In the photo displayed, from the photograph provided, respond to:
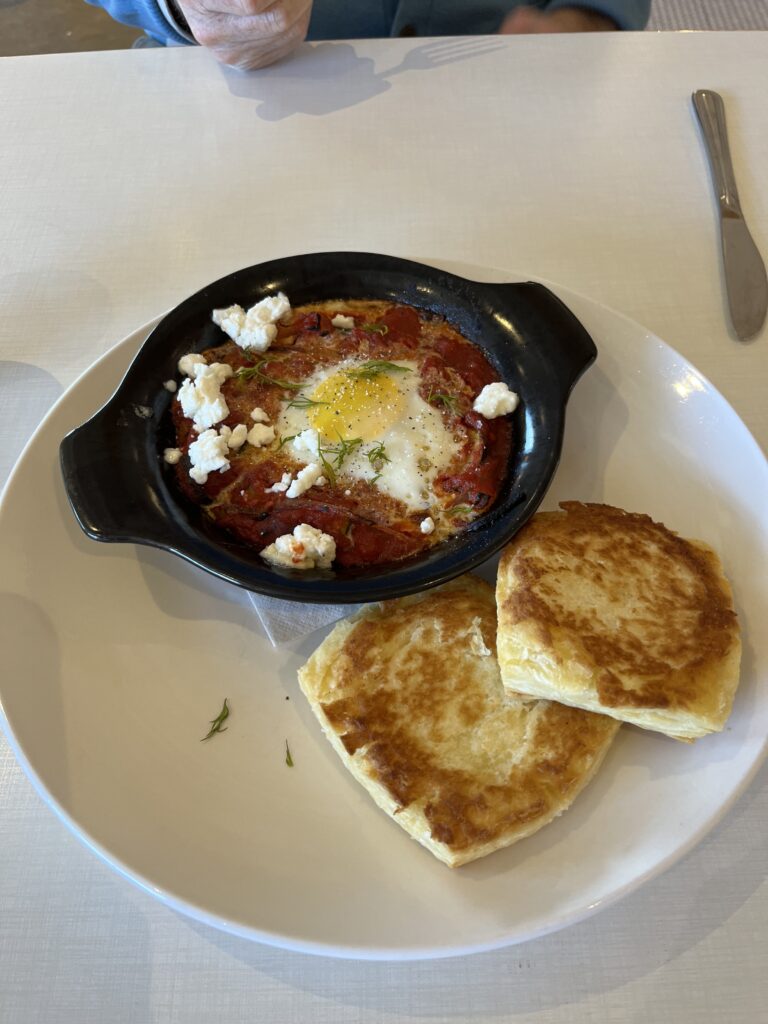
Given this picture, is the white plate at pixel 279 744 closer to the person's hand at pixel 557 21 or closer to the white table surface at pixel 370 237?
the white table surface at pixel 370 237

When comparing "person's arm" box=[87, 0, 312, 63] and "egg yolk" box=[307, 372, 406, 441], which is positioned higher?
"person's arm" box=[87, 0, 312, 63]

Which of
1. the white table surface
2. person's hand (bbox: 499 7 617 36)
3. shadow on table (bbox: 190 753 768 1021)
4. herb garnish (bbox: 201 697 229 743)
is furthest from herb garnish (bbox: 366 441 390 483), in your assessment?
person's hand (bbox: 499 7 617 36)

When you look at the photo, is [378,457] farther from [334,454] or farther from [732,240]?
[732,240]

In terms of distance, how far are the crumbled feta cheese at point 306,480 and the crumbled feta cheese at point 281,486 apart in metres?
0.02

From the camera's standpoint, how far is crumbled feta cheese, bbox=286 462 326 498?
2066mm

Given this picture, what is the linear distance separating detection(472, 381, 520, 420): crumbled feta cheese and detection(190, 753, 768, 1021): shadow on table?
121 cm

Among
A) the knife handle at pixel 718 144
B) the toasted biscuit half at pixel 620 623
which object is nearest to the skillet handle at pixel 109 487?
the toasted biscuit half at pixel 620 623

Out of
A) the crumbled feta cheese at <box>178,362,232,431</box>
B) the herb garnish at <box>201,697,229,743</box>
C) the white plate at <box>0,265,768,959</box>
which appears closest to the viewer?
the white plate at <box>0,265,768,959</box>

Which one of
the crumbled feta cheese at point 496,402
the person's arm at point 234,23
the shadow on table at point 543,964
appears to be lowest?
the shadow on table at point 543,964

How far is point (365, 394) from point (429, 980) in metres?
1.47

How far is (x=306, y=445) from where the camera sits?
7.13 feet

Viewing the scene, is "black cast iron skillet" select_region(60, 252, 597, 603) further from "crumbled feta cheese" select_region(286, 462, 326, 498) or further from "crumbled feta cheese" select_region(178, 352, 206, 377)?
"crumbled feta cheese" select_region(286, 462, 326, 498)

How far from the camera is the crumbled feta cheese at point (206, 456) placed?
2068 mm

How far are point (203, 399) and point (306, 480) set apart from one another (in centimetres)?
37
